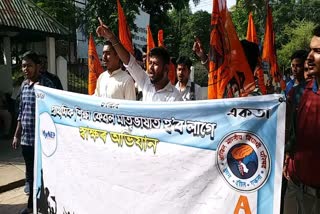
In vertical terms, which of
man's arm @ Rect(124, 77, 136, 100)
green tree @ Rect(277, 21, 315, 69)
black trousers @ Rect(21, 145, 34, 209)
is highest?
green tree @ Rect(277, 21, 315, 69)

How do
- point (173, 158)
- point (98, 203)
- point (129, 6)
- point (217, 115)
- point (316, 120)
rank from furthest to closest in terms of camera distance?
point (129, 6), point (98, 203), point (173, 158), point (217, 115), point (316, 120)

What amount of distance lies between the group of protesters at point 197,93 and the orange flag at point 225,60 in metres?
0.05

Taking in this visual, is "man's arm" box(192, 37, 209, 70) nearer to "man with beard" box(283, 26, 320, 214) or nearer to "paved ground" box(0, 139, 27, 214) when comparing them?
"man with beard" box(283, 26, 320, 214)

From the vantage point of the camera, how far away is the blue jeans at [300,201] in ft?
6.77

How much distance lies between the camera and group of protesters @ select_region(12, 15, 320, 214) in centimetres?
205

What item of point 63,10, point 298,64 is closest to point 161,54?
point 298,64

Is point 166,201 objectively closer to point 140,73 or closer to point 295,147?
point 295,147

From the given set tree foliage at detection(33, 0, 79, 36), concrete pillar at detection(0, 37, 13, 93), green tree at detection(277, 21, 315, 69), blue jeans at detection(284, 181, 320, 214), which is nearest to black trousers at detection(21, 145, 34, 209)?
blue jeans at detection(284, 181, 320, 214)

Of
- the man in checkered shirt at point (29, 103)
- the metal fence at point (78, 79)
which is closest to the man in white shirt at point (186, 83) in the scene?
the man in checkered shirt at point (29, 103)

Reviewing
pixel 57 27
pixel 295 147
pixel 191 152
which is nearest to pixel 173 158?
pixel 191 152

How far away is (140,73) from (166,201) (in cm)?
121

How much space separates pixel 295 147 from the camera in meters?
2.12

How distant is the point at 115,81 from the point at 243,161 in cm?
159

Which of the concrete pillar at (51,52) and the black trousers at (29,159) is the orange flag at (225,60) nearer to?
the black trousers at (29,159)
